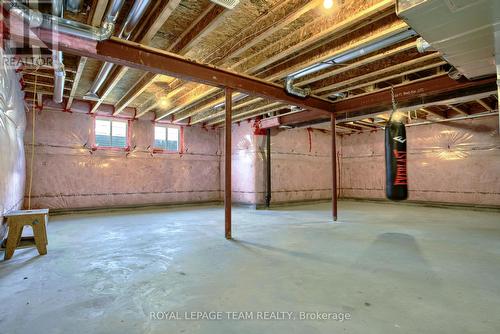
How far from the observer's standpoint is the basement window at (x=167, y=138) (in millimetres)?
7297

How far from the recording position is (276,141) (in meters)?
7.61

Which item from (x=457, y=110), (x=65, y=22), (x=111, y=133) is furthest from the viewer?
(x=111, y=133)

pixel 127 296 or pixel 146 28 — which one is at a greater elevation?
pixel 146 28

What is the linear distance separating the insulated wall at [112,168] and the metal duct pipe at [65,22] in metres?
4.35

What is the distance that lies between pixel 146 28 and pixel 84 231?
320 centimetres

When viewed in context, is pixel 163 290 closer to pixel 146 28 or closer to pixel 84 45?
pixel 84 45

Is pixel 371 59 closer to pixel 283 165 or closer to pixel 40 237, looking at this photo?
pixel 40 237

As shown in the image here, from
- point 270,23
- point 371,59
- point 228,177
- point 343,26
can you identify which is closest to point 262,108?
point 228,177

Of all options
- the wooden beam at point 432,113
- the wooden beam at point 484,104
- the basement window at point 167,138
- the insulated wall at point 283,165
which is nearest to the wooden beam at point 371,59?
the insulated wall at point 283,165

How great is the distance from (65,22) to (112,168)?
4644 millimetres

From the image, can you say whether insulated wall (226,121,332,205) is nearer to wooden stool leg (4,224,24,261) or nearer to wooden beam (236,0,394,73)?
wooden beam (236,0,394,73)

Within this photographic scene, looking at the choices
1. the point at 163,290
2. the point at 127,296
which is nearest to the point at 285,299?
the point at 163,290

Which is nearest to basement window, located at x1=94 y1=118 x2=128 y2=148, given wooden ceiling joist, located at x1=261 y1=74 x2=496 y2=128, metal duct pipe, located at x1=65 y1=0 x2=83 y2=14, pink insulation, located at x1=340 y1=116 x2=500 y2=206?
metal duct pipe, located at x1=65 y1=0 x2=83 y2=14

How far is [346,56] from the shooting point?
325 cm
